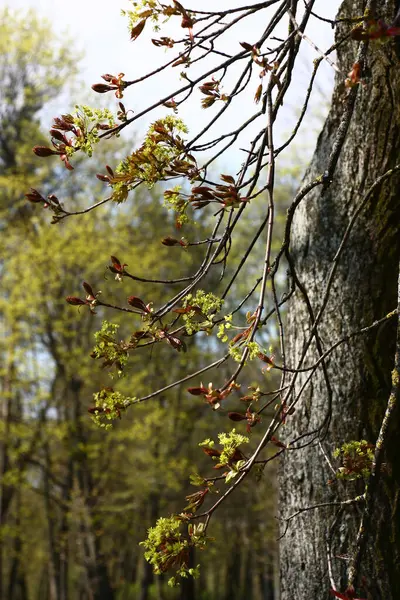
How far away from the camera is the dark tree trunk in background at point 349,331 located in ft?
9.08

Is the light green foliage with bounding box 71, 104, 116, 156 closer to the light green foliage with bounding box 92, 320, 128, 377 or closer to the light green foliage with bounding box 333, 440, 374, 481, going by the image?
the light green foliage with bounding box 92, 320, 128, 377

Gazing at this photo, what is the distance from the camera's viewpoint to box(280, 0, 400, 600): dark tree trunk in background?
2.77m

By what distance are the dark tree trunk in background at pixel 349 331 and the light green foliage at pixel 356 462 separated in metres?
0.67

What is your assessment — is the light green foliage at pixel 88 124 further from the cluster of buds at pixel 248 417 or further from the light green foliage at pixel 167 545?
the light green foliage at pixel 167 545

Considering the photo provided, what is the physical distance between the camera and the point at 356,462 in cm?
206

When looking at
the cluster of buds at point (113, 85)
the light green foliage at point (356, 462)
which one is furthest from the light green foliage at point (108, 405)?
the cluster of buds at point (113, 85)

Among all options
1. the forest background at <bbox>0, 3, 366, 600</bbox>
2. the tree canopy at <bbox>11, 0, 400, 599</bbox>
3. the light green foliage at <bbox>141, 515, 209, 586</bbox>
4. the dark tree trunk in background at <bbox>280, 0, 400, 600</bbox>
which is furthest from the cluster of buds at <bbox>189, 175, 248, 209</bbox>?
the forest background at <bbox>0, 3, 366, 600</bbox>

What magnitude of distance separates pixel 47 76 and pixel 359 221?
41.8 ft

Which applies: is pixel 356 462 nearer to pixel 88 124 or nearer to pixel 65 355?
pixel 88 124

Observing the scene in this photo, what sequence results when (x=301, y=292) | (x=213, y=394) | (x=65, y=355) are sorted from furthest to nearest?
(x=65, y=355)
(x=301, y=292)
(x=213, y=394)

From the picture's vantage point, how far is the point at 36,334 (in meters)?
13.1

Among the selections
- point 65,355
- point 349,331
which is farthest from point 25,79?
point 349,331

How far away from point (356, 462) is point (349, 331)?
0.97 meters

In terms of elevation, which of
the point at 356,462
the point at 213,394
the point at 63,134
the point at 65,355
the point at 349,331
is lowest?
the point at 356,462
